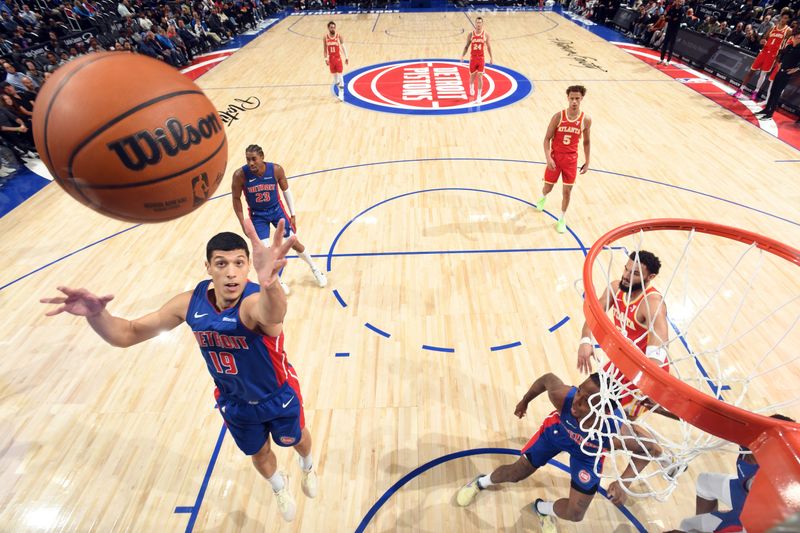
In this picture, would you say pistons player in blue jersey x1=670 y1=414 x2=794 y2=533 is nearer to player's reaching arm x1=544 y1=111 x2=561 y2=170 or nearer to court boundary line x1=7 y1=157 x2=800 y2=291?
player's reaching arm x1=544 y1=111 x2=561 y2=170

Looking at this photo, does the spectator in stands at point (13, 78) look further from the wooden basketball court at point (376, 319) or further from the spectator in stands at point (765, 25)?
the spectator in stands at point (765, 25)

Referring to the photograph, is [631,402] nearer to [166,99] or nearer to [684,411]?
[684,411]

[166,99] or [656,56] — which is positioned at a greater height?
[166,99]

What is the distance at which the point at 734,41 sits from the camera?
11359 mm

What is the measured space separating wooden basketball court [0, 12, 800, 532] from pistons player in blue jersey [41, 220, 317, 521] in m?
0.83

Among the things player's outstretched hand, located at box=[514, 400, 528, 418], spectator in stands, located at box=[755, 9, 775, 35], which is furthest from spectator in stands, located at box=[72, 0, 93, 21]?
spectator in stands, located at box=[755, 9, 775, 35]

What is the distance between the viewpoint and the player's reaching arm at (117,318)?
1905mm

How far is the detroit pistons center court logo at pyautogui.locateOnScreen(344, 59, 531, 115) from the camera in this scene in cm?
940

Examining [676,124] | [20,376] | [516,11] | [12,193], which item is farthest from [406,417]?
[516,11]

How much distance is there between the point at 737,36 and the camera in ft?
36.9

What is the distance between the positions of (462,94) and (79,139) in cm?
939

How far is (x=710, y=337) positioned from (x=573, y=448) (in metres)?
2.45

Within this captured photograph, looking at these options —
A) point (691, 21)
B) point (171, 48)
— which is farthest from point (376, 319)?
point (691, 21)

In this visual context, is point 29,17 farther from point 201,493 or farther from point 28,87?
point 201,493
